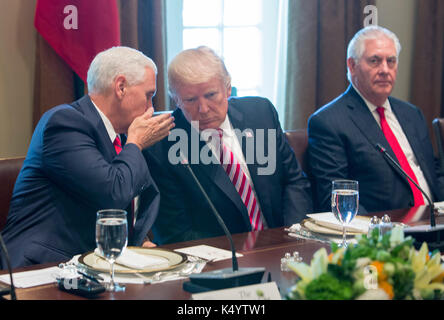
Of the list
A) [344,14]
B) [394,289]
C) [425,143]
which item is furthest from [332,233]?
[344,14]

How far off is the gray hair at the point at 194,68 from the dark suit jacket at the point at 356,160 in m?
0.69

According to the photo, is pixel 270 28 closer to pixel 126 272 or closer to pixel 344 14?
pixel 344 14

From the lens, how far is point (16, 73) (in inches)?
123

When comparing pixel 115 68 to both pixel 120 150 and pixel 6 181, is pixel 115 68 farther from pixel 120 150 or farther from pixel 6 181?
pixel 6 181

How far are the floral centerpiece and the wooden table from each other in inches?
11.7

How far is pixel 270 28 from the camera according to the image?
13.4 ft

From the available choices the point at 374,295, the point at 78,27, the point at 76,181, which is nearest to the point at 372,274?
the point at 374,295

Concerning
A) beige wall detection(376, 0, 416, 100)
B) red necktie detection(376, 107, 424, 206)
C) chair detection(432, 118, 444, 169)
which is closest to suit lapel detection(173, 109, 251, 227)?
red necktie detection(376, 107, 424, 206)

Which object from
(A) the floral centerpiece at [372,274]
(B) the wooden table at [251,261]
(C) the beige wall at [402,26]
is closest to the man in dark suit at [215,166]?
(B) the wooden table at [251,261]

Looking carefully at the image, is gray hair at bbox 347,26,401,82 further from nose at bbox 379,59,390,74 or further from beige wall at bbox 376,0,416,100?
beige wall at bbox 376,0,416,100

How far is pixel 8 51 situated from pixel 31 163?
48.2 inches

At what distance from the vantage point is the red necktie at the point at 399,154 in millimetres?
2963

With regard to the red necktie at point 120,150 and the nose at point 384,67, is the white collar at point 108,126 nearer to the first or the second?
the red necktie at point 120,150
